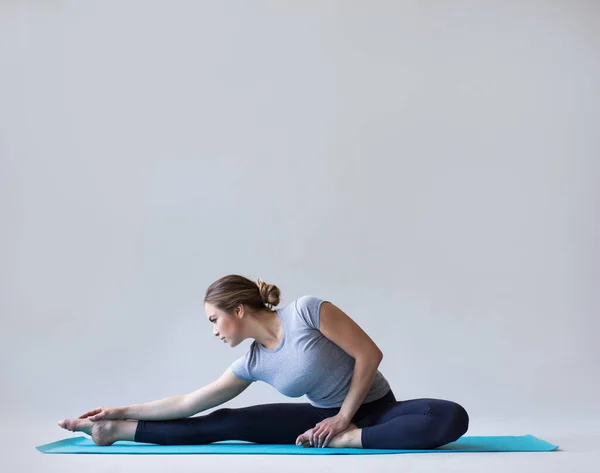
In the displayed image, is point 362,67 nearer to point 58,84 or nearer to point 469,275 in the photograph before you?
point 469,275

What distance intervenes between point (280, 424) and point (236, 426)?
183mm

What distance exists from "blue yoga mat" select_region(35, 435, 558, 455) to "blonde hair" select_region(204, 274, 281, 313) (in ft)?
1.84

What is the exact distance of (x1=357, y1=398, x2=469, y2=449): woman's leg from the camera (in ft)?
11.1

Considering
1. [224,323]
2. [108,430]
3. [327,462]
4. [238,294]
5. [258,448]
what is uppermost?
[238,294]

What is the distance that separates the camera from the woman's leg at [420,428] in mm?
3379

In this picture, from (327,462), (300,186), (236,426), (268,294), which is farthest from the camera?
→ (300,186)

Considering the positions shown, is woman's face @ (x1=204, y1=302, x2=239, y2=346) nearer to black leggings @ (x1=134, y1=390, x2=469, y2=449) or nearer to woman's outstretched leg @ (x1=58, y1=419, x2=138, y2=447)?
black leggings @ (x1=134, y1=390, x2=469, y2=449)

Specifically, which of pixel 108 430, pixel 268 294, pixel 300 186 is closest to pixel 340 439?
pixel 268 294

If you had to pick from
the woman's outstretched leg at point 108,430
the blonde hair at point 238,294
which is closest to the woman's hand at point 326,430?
the blonde hair at point 238,294

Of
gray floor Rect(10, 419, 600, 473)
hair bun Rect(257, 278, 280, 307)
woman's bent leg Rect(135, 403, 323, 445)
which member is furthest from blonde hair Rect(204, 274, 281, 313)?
gray floor Rect(10, 419, 600, 473)

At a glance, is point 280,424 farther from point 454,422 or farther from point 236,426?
point 454,422

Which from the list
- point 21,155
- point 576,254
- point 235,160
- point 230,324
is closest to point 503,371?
point 576,254

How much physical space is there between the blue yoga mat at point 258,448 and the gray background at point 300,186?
75.6 inches

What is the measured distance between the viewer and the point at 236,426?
362 centimetres
